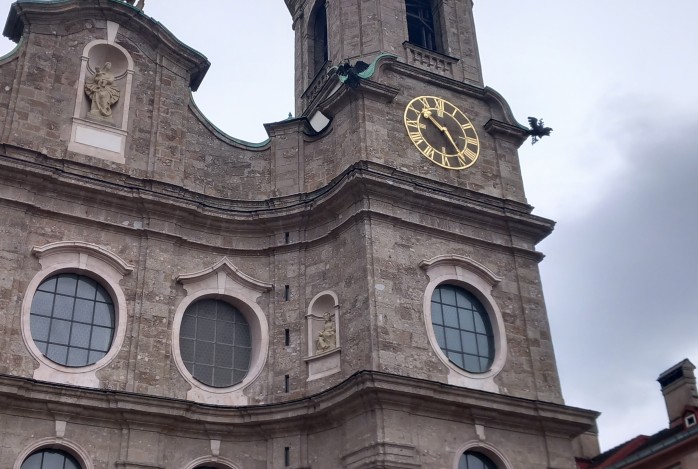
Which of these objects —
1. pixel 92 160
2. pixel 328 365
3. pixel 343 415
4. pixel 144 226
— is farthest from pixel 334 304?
pixel 92 160

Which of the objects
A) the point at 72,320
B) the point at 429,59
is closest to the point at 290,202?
the point at 72,320

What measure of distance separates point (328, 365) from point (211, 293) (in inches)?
112

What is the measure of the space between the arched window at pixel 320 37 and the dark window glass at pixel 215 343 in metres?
8.63

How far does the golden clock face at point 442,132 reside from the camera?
20.2 meters

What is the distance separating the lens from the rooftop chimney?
23.2 m

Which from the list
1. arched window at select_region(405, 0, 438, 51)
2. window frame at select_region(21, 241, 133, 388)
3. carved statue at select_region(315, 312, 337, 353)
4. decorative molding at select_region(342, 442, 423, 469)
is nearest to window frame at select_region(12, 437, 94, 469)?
window frame at select_region(21, 241, 133, 388)

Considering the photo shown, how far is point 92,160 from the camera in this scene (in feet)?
60.9

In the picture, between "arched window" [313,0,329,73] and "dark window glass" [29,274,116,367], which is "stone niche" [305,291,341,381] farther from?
"arched window" [313,0,329,73]

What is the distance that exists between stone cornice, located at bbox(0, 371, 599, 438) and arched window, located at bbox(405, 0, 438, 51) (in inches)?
404

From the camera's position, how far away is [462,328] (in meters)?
18.5

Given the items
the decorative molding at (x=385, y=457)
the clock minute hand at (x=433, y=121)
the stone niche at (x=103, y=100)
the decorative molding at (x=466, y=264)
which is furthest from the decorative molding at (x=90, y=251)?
the clock minute hand at (x=433, y=121)

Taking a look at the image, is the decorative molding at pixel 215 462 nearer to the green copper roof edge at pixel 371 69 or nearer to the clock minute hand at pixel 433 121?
the green copper roof edge at pixel 371 69

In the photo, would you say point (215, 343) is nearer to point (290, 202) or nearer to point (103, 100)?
point (290, 202)

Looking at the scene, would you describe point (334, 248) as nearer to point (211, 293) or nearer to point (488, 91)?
point (211, 293)
